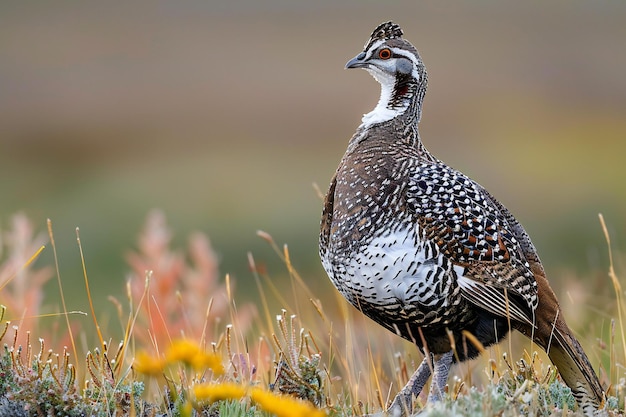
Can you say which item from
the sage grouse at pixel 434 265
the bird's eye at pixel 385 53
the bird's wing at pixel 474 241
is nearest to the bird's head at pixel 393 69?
the bird's eye at pixel 385 53

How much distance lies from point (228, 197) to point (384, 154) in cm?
1595

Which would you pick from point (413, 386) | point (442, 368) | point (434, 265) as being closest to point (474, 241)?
point (434, 265)

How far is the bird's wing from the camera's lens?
4.48 metres

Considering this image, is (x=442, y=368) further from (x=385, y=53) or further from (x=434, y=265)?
(x=385, y=53)

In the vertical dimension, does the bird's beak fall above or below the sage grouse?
above

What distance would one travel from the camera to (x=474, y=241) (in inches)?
179

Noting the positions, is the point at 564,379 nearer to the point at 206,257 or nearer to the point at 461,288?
the point at 461,288

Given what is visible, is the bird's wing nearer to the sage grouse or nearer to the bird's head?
the sage grouse

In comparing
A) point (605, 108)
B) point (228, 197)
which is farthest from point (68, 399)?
point (605, 108)

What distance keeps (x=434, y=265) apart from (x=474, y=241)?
0.79ft

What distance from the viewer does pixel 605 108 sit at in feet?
111

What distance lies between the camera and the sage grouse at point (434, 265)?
174 inches

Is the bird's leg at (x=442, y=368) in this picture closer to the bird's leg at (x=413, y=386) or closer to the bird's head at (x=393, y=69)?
the bird's leg at (x=413, y=386)

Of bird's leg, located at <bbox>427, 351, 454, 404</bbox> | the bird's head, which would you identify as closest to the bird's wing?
bird's leg, located at <bbox>427, 351, 454, 404</bbox>
